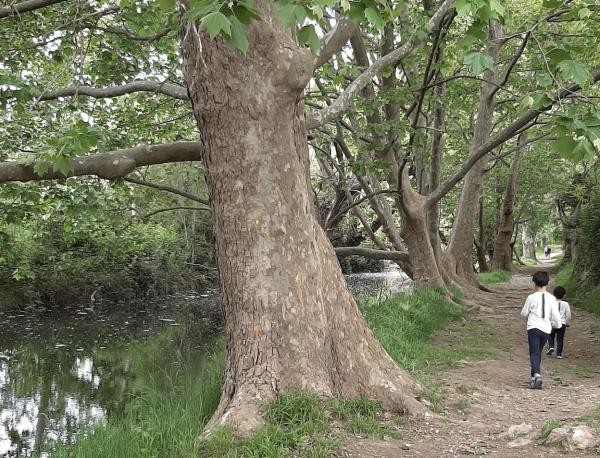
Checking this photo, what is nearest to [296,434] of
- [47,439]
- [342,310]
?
[342,310]

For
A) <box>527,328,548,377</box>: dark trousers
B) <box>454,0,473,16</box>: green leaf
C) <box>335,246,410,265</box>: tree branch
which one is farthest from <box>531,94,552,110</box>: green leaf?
<box>335,246,410,265</box>: tree branch

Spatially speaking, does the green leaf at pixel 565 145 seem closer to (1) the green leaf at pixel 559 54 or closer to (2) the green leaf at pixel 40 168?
(1) the green leaf at pixel 559 54

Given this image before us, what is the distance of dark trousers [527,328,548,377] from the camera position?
23.0 ft

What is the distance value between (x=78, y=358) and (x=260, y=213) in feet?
33.9

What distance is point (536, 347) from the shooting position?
7.08 metres

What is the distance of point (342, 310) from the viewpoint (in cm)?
546

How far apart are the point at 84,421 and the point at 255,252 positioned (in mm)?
5483

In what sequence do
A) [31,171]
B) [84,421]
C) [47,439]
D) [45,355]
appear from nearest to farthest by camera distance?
[31,171]
[47,439]
[84,421]
[45,355]

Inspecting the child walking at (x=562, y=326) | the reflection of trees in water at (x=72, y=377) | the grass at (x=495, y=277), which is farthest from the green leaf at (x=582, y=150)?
the grass at (x=495, y=277)

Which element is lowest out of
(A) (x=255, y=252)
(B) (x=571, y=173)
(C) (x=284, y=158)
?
(A) (x=255, y=252)

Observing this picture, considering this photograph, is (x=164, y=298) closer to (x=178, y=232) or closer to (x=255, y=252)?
(x=178, y=232)

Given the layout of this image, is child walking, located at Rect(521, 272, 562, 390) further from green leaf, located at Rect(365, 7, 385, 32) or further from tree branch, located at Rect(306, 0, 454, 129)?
green leaf, located at Rect(365, 7, 385, 32)

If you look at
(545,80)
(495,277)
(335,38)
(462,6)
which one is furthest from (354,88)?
(495,277)

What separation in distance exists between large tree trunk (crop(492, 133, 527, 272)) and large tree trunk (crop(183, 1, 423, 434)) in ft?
51.0
